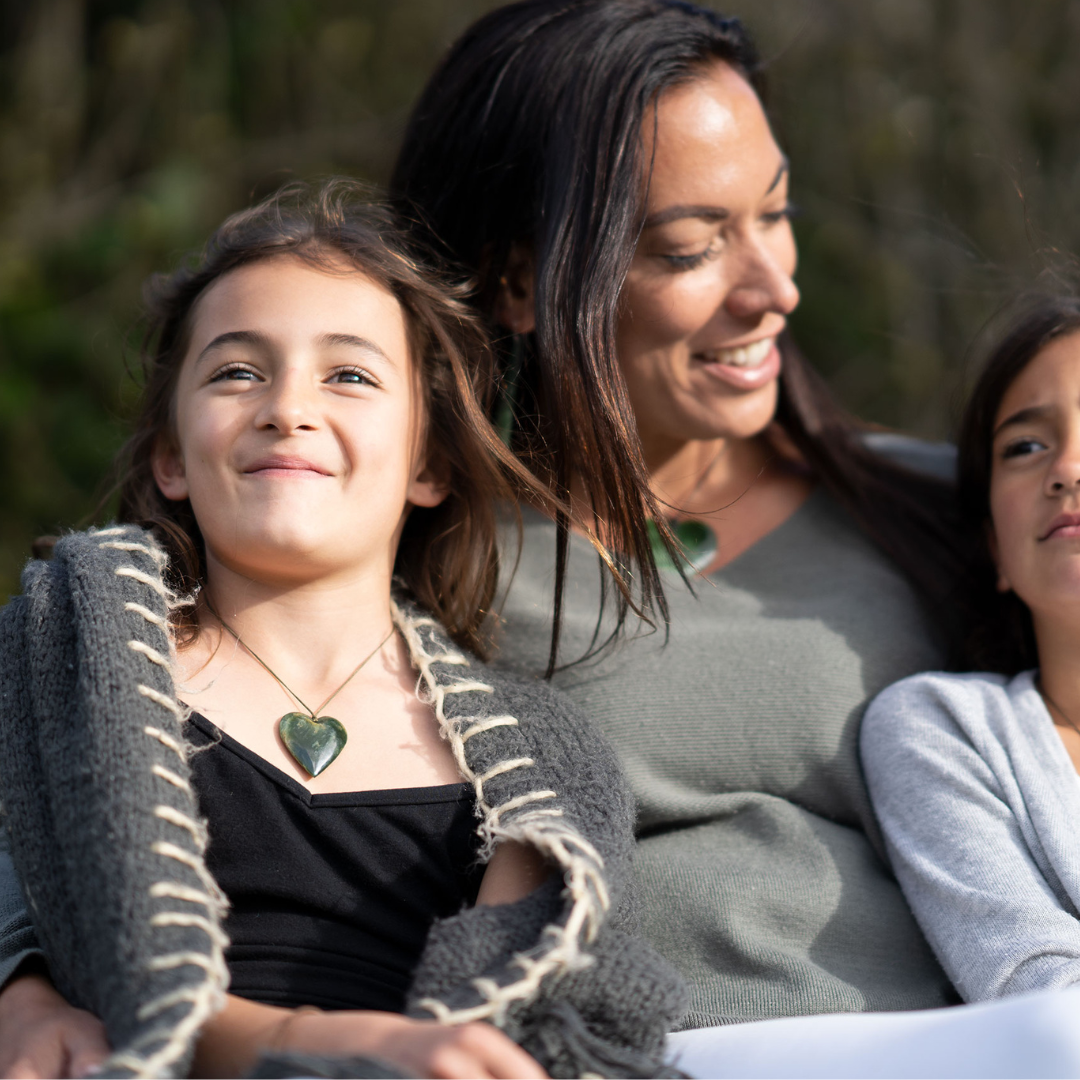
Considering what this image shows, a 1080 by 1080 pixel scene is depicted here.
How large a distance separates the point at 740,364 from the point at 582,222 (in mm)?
375

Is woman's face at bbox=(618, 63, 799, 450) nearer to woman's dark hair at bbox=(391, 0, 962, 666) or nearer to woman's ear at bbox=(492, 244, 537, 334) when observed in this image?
woman's dark hair at bbox=(391, 0, 962, 666)

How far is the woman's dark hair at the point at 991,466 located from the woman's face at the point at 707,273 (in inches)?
13.8

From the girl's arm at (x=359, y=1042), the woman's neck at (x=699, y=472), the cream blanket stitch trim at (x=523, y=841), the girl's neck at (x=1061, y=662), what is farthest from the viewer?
the woman's neck at (x=699, y=472)

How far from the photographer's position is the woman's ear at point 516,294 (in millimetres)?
2080

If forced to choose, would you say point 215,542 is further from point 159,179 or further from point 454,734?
point 159,179

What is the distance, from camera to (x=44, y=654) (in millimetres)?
1451

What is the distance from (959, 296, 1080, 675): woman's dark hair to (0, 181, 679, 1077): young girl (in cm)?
77

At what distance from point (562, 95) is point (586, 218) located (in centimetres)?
23

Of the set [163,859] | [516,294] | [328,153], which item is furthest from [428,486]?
[328,153]

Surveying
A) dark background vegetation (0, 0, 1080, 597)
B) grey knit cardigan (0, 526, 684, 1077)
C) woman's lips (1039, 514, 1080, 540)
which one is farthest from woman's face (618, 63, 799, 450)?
dark background vegetation (0, 0, 1080, 597)

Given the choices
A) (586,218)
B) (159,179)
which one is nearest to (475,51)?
(586,218)

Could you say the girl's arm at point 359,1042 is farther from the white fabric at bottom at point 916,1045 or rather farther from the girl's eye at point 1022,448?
the girl's eye at point 1022,448

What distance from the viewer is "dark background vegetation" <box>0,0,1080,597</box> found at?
12.6ft

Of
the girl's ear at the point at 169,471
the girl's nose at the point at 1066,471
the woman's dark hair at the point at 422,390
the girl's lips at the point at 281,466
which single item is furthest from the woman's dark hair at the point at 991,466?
the girl's ear at the point at 169,471
